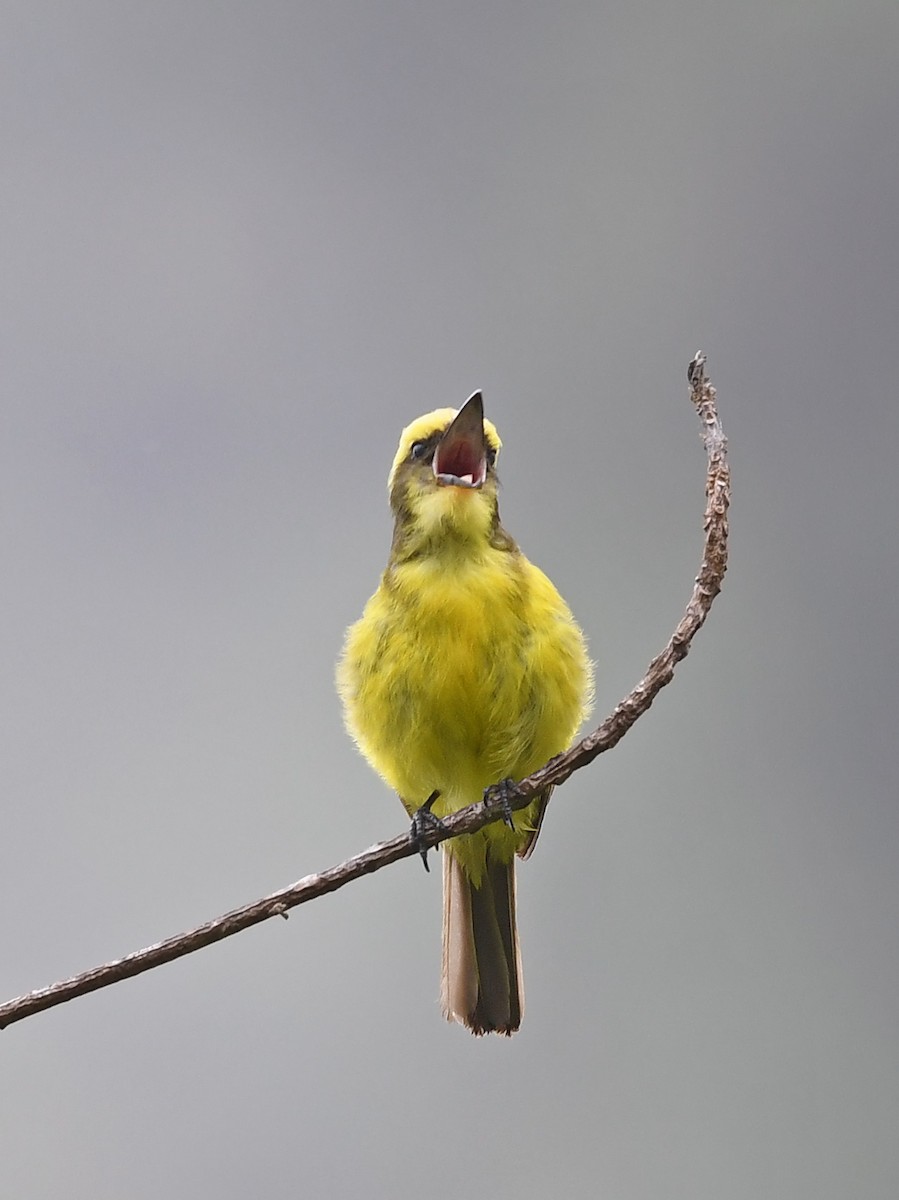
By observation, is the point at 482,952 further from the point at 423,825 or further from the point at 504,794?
the point at 504,794

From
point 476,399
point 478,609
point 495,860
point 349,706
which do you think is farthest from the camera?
point 495,860

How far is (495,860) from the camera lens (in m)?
1.67

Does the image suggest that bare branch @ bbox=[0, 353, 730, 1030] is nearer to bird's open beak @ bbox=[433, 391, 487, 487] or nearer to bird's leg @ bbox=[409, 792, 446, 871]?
→ bird's leg @ bbox=[409, 792, 446, 871]

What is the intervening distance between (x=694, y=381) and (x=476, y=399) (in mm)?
209

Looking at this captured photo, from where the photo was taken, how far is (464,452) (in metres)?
1.30

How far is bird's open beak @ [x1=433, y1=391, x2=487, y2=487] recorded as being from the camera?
1246 millimetres

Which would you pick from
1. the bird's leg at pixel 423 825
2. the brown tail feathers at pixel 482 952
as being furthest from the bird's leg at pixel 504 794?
the brown tail feathers at pixel 482 952

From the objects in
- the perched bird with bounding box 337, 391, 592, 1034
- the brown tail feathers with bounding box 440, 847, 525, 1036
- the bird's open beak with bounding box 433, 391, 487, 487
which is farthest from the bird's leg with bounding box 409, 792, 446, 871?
the bird's open beak with bounding box 433, 391, 487, 487

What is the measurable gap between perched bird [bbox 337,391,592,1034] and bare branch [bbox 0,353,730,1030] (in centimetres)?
25

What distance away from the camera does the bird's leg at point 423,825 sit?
122 cm

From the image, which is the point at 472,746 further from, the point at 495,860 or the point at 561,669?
the point at 495,860

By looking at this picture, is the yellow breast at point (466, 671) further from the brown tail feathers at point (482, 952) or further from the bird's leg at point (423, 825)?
the brown tail feathers at point (482, 952)

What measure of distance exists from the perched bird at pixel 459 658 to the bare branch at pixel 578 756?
0.25 m

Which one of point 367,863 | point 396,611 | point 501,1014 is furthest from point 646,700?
point 501,1014
